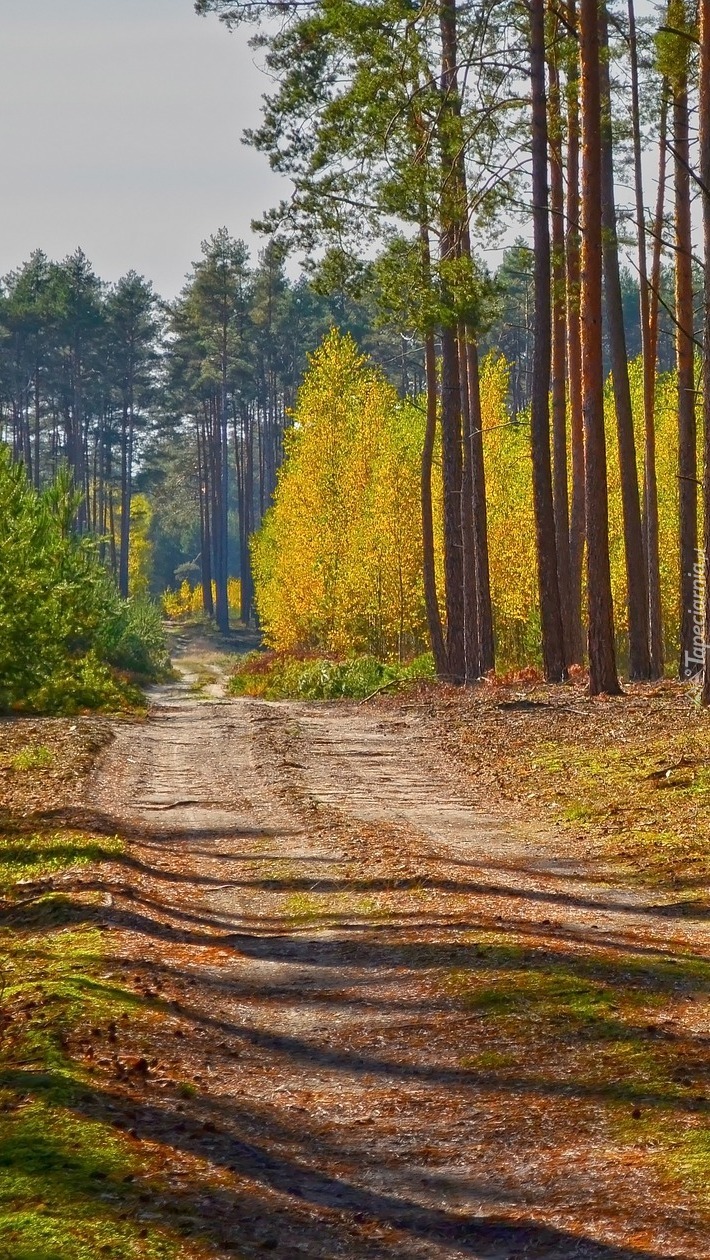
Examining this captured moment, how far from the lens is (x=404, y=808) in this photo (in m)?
12.1

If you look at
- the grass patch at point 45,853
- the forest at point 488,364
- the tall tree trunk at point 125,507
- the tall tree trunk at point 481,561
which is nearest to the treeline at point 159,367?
the tall tree trunk at point 125,507

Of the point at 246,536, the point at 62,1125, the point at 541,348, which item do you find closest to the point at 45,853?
the point at 62,1125

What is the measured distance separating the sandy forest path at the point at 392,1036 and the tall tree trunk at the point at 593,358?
7606 millimetres

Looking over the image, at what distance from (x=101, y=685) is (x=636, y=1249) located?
918 inches

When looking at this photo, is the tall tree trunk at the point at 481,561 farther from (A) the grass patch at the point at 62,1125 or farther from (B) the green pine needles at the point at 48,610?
(A) the grass patch at the point at 62,1125

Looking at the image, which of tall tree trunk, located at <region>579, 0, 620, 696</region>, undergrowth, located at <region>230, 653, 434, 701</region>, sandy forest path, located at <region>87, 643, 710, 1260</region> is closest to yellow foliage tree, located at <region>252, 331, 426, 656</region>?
undergrowth, located at <region>230, 653, 434, 701</region>

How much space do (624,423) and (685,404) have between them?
169 cm

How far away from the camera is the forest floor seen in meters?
4.03

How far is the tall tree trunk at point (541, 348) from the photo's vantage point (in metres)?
20.7

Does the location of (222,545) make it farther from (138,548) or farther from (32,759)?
(32,759)

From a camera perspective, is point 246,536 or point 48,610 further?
point 246,536

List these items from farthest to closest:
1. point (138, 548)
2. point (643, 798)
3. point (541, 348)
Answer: point (138, 548) < point (541, 348) < point (643, 798)

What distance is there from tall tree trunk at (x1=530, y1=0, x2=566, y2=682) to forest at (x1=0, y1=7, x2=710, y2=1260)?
0.07 metres

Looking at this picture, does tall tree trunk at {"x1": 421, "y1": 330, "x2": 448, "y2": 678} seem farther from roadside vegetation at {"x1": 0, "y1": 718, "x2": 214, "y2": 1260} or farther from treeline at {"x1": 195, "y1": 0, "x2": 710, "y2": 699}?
roadside vegetation at {"x1": 0, "y1": 718, "x2": 214, "y2": 1260}
